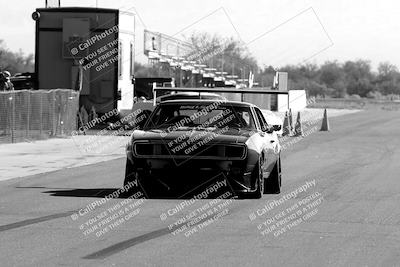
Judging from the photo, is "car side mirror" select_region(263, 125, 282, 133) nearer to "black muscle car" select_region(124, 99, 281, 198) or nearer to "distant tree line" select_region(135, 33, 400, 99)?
"black muscle car" select_region(124, 99, 281, 198)

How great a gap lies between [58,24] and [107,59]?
213 cm

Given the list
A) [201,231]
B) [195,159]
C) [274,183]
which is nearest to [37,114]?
[274,183]

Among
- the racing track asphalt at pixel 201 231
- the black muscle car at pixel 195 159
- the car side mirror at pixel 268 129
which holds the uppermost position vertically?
the car side mirror at pixel 268 129

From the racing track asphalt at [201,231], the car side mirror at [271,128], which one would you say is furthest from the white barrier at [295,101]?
the car side mirror at [271,128]

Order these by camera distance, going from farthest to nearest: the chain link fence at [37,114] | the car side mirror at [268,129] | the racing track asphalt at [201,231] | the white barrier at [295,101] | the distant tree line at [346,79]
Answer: the distant tree line at [346,79] → the white barrier at [295,101] → the chain link fence at [37,114] → the car side mirror at [268,129] → the racing track asphalt at [201,231]

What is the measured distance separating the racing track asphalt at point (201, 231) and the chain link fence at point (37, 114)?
319 inches

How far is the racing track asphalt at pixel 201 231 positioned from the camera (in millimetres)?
8672

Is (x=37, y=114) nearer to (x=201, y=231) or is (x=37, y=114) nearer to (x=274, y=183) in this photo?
(x=274, y=183)

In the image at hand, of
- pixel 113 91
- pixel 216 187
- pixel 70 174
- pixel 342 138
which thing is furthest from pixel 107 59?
pixel 216 187

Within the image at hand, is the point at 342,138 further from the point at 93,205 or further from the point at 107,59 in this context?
the point at 93,205

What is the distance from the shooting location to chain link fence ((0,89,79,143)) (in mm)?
25281

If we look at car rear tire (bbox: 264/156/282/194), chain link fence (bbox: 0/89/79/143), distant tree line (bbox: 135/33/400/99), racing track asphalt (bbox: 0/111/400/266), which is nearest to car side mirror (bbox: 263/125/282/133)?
car rear tire (bbox: 264/156/282/194)

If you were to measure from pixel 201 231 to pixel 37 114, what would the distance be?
17763mm

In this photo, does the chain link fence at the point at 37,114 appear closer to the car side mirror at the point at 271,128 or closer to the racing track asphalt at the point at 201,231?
the racing track asphalt at the point at 201,231
